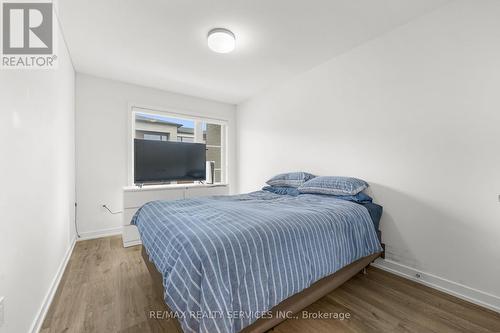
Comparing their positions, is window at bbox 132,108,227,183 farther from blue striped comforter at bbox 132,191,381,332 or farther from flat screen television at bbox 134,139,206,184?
blue striped comforter at bbox 132,191,381,332

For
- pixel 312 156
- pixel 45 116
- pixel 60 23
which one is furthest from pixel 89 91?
pixel 312 156

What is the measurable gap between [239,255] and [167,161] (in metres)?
2.89

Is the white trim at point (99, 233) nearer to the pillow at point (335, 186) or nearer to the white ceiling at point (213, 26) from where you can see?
the white ceiling at point (213, 26)

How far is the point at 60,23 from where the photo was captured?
2.11 meters

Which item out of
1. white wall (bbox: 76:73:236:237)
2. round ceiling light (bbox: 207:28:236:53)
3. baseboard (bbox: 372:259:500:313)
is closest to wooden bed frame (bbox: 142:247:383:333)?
baseboard (bbox: 372:259:500:313)

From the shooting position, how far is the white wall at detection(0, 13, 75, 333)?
1.11m

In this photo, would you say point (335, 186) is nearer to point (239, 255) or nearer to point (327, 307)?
point (327, 307)

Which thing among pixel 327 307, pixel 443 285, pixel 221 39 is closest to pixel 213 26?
pixel 221 39

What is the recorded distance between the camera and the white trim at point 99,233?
3188 millimetres

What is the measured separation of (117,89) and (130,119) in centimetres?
51

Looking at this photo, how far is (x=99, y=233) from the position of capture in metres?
3.30

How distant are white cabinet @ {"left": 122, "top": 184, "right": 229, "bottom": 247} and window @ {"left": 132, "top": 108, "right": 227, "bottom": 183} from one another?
0.99m

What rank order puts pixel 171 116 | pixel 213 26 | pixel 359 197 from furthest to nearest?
pixel 171 116
pixel 359 197
pixel 213 26

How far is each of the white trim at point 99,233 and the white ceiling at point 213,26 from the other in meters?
2.42
